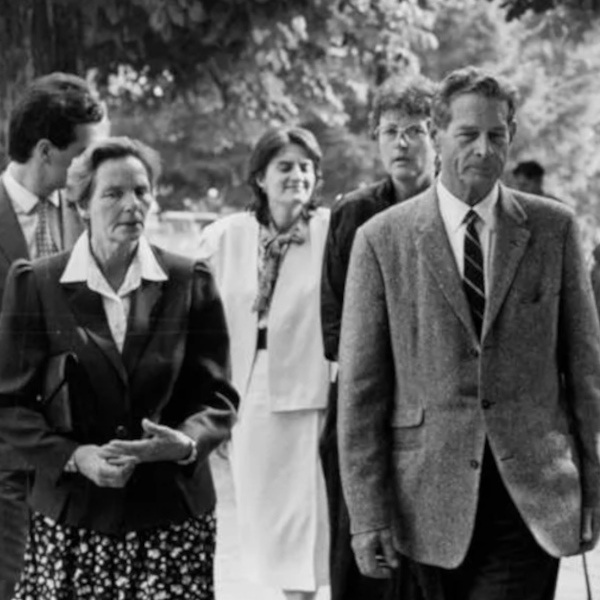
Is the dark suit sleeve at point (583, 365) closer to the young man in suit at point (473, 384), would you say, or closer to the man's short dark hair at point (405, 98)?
the young man in suit at point (473, 384)

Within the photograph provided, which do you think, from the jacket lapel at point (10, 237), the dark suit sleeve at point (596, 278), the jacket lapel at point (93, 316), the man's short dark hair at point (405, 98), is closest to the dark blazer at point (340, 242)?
the man's short dark hair at point (405, 98)

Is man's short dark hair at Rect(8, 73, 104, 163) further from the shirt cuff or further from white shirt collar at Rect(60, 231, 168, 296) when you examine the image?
the shirt cuff

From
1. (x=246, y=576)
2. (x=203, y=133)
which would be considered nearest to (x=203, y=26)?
(x=246, y=576)

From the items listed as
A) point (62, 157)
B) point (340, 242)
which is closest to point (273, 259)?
point (340, 242)

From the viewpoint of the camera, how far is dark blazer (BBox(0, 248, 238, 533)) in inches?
273

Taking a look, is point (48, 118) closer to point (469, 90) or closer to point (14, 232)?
point (14, 232)

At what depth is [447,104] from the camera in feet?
22.4

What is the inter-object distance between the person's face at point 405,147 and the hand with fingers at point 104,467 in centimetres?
265

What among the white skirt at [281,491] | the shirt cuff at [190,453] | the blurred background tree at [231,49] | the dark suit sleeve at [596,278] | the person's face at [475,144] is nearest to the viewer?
the person's face at [475,144]

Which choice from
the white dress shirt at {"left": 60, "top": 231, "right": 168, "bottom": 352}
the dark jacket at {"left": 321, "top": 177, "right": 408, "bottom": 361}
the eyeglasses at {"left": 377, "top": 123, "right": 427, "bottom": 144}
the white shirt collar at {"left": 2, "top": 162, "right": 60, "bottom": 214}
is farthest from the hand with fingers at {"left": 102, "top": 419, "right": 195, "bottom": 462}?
the eyeglasses at {"left": 377, "top": 123, "right": 427, "bottom": 144}

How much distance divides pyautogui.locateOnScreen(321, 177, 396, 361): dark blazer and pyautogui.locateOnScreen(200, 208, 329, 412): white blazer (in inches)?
35.9

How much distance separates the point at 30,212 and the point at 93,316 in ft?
4.63

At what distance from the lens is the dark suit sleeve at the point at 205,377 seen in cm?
703

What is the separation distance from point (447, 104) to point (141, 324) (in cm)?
106
